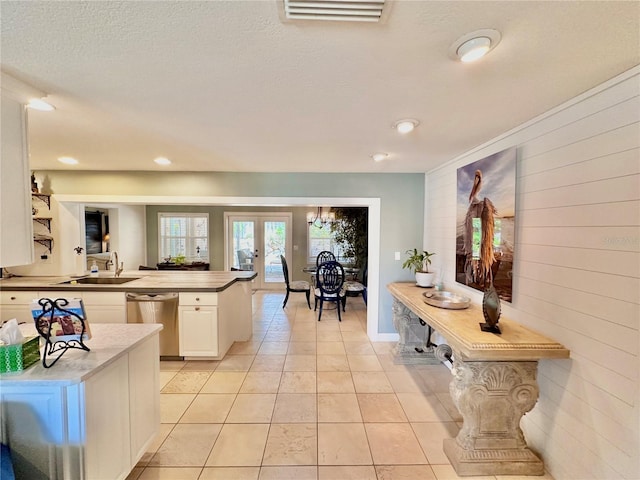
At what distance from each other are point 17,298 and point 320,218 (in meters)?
5.15

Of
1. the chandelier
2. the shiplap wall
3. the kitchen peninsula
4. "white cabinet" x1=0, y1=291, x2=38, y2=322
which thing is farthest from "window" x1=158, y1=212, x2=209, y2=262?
the shiplap wall

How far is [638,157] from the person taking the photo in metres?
1.29

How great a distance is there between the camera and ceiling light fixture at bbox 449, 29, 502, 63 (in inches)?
41.5

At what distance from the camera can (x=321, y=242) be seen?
710cm

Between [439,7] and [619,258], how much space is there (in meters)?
1.42

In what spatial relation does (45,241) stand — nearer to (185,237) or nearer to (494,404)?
(185,237)

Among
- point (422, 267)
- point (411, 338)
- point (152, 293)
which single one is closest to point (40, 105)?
point (152, 293)

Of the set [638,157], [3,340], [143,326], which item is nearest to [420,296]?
[638,157]

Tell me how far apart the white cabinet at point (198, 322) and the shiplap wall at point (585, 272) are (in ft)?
9.31

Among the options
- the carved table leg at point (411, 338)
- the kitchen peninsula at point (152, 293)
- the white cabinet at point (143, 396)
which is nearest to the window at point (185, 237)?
the kitchen peninsula at point (152, 293)

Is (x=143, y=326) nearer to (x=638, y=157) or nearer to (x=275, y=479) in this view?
(x=275, y=479)

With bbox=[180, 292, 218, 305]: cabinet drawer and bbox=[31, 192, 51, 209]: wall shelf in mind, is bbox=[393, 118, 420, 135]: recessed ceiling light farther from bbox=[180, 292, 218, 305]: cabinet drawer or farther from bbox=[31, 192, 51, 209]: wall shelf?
bbox=[31, 192, 51, 209]: wall shelf

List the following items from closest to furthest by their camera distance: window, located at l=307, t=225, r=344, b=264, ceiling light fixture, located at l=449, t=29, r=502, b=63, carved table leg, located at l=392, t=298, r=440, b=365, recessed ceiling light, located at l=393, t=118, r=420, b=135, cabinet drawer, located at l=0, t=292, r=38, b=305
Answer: ceiling light fixture, located at l=449, t=29, r=502, b=63 → recessed ceiling light, located at l=393, t=118, r=420, b=135 → cabinet drawer, located at l=0, t=292, r=38, b=305 → carved table leg, located at l=392, t=298, r=440, b=365 → window, located at l=307, t=225, r=344, b=264

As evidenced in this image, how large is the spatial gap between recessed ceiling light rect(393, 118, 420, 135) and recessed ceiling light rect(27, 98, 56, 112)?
2.14 metres
